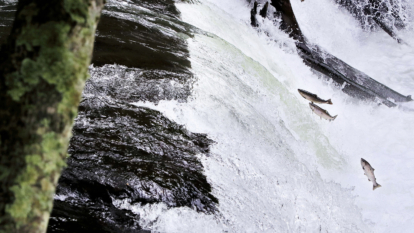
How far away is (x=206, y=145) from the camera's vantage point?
10.0 ft

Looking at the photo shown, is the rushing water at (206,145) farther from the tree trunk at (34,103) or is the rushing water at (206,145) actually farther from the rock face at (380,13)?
the rock face at (380,13)

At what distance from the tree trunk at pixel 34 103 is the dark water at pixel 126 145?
1.32 meters

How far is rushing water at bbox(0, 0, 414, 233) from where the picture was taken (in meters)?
2.38

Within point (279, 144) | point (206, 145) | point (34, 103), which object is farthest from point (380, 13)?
point (34, 103)

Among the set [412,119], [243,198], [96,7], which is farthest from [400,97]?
[96,7]

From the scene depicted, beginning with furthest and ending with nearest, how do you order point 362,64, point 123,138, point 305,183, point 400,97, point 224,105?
point 362,64
point 400,97
point 224,105
point 305,183
point 123,138

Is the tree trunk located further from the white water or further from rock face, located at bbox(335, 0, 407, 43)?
rock face, located at bbox(335, 0, 407, 43)

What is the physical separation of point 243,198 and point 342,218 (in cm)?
143

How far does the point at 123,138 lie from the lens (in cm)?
274

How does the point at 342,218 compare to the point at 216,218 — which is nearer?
the point at 216,218

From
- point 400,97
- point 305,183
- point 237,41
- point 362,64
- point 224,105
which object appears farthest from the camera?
point 362,64

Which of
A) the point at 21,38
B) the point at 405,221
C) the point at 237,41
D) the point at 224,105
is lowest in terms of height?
the point at 405,221

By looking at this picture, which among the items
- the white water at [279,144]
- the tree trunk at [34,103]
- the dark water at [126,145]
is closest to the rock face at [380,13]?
the white water at [279,144]

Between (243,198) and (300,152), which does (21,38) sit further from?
(300,152)
